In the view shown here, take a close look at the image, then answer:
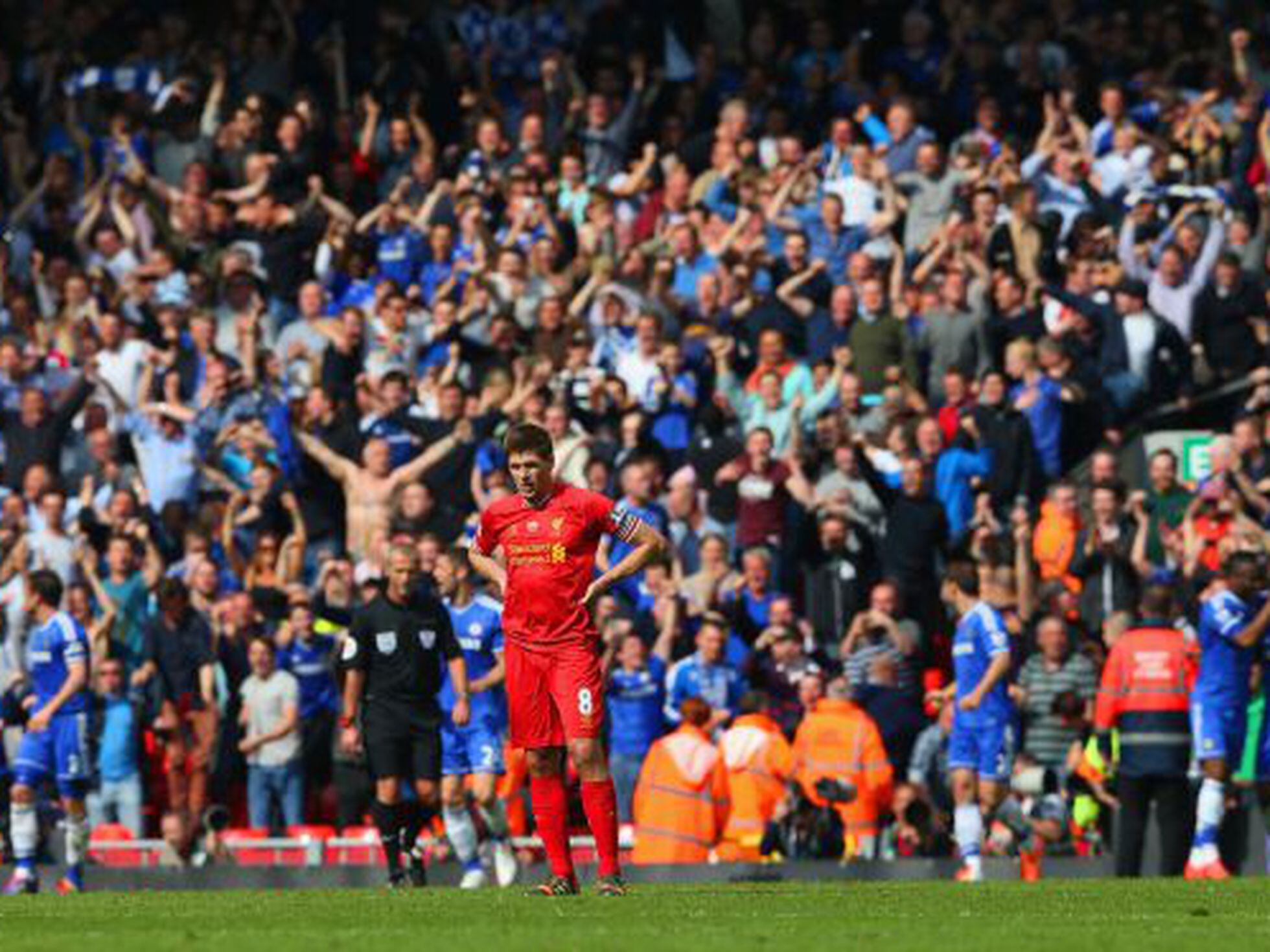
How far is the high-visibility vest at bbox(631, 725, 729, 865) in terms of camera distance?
902 inches

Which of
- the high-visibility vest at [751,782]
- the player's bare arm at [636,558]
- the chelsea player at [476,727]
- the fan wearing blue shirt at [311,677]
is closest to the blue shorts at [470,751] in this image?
the chelsea player at [476,727]

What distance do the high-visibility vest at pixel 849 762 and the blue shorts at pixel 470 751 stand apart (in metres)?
2.16

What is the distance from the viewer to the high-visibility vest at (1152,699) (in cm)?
2233

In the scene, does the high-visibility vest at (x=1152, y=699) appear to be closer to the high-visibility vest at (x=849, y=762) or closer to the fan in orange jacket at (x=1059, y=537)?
the high-visibility vest at (x=849, y=762)

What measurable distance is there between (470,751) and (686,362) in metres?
5.70

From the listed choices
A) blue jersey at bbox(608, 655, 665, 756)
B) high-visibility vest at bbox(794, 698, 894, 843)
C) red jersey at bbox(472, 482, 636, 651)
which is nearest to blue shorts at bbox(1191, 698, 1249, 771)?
high-visibility vest at bbox(794, 698, 894, 843)

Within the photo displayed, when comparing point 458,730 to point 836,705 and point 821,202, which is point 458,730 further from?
point 821,202

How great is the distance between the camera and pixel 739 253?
1127 inches

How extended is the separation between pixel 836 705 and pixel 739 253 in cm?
586

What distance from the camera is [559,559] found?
16688 millimetres

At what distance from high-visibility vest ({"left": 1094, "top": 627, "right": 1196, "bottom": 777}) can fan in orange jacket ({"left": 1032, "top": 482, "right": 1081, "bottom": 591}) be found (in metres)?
2.58

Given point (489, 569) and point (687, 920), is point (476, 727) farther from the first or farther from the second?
point (687, 920)

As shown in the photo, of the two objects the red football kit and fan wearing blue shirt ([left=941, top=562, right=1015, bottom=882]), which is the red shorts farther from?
fan wearing blue shirt ([left=941, top=562, right=1015, bottom=882])

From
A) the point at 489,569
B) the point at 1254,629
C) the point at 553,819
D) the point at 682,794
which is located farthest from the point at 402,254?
the point at 553,819
